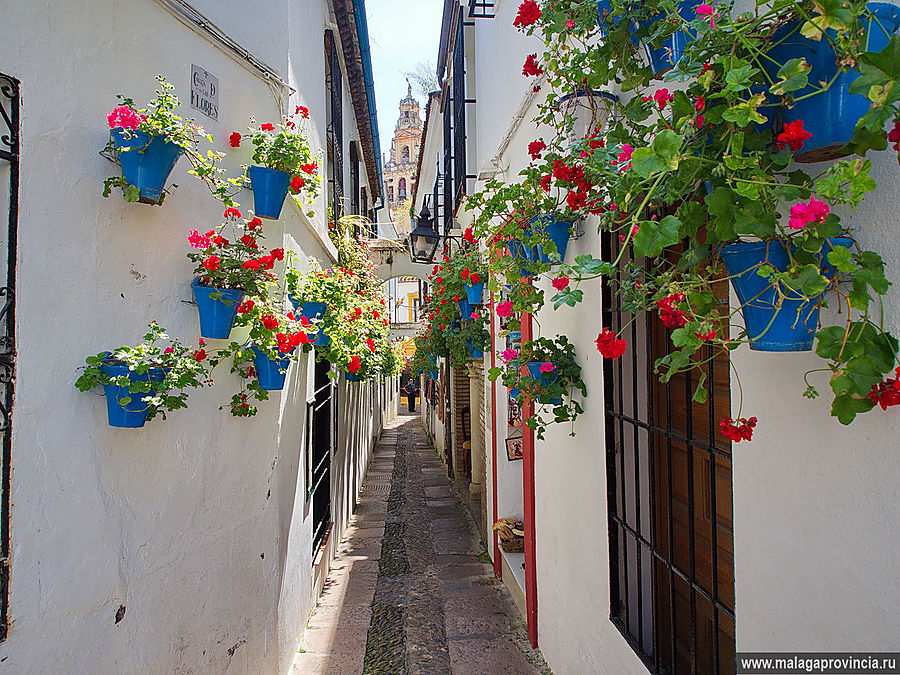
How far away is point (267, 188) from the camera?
3.31 metres

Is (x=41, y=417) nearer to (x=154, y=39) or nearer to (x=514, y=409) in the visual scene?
(x=154, y=39)

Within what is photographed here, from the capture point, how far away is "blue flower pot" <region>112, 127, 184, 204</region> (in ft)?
7.81

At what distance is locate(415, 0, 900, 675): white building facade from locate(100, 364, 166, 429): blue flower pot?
213 centimetres

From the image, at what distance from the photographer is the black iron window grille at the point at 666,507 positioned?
7.07 feet

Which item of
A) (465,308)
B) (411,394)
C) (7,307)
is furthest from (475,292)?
(411,394)

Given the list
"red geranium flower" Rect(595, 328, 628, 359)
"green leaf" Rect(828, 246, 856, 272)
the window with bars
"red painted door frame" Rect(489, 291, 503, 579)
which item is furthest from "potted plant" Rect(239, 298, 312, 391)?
the window with bars

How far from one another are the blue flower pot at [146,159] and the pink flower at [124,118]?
5cm

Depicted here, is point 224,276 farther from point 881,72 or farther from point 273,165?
point 881,72

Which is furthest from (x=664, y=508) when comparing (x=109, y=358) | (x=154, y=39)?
(x=154, y=39)

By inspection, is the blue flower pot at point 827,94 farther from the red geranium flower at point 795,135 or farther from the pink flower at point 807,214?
the pink flower at point 807,214

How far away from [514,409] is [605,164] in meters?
4.06

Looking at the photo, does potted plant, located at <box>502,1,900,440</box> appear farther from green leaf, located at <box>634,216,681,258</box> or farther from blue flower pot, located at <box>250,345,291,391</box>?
blue flower pot, located at <box>250,345,291,391</box>

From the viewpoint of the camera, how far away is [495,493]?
6.45 metres

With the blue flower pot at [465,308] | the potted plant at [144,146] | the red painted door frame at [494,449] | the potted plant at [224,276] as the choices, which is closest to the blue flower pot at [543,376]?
the potted plant at [224,276]
